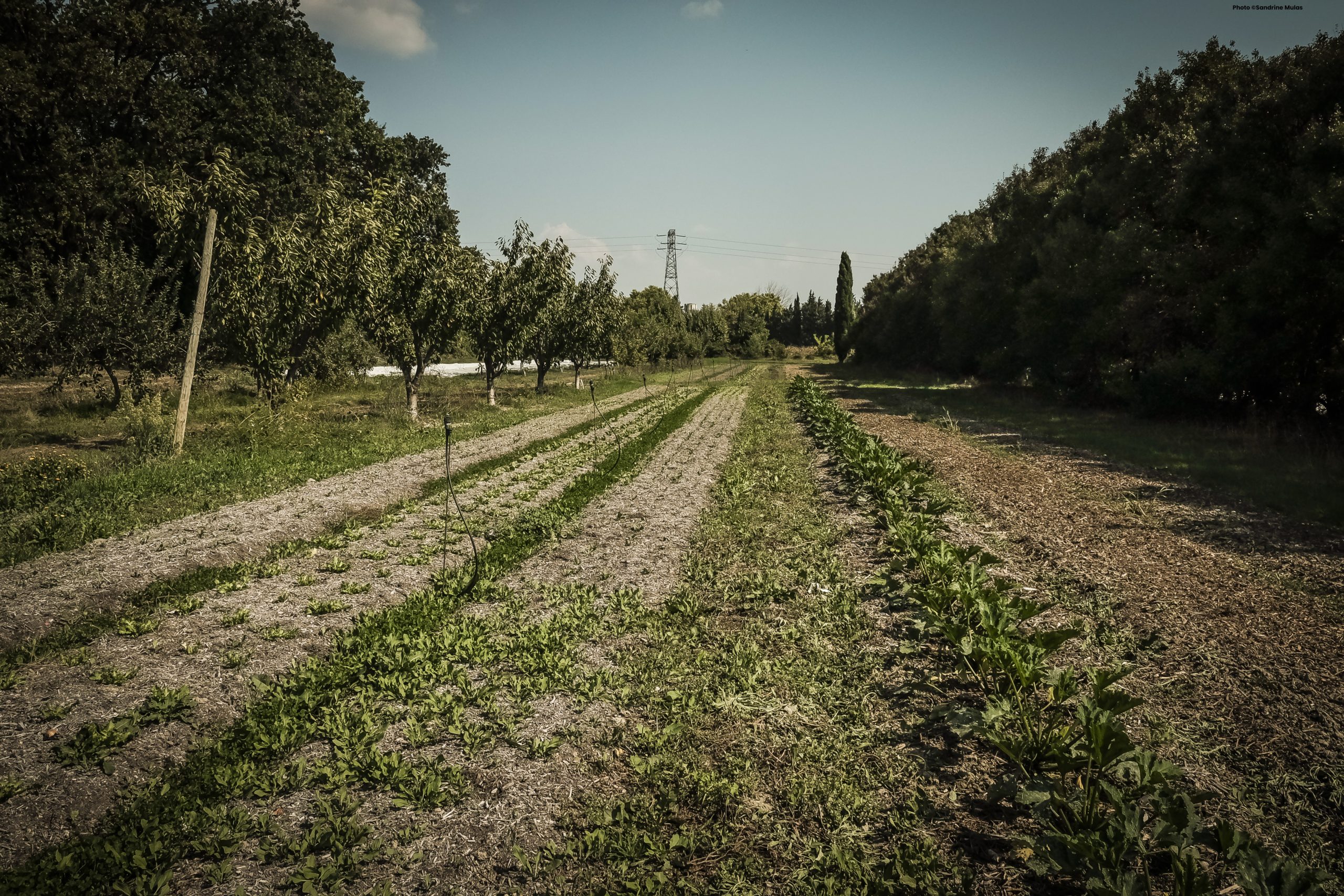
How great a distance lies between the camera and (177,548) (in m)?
8.66

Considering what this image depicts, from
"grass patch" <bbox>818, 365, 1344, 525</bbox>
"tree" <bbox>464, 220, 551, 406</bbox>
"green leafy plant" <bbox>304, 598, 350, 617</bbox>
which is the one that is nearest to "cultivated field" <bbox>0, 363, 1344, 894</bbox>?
"green leafy plant" <bbox>304, 598, 350, 617</bbox>

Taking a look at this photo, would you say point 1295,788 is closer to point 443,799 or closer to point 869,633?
point 869,633

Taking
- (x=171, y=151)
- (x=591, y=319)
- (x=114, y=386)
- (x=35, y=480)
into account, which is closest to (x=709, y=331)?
(x=591, y=319)

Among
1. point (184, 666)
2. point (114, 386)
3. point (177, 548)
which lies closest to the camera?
point (184, 666)

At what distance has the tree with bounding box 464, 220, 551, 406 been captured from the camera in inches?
1168

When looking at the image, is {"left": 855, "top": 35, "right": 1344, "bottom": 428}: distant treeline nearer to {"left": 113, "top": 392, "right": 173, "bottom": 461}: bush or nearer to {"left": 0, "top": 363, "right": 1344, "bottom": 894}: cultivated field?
{"left": 0, "top": 363, "right": 1344, "bottom": 894}: cultivated field

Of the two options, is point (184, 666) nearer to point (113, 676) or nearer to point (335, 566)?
point (113, 676)

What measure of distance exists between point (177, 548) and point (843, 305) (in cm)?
9726

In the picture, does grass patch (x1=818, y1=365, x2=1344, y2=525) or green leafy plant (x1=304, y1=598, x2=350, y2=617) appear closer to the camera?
green leafy plant (x1=304, y1=598, x2=350, y2=617)

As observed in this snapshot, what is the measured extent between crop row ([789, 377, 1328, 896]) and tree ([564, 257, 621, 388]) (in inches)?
1287

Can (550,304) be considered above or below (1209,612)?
above

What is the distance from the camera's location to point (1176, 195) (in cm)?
2044

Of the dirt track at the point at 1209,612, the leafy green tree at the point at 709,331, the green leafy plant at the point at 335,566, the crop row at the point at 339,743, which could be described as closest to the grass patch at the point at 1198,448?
the dirt track at the point at 1209,612

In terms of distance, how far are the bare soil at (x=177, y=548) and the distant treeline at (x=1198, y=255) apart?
814 inches
